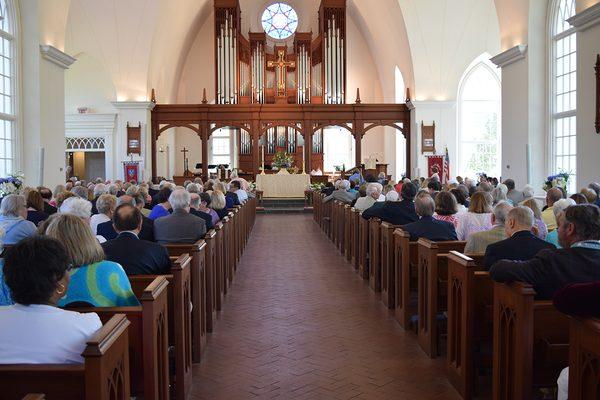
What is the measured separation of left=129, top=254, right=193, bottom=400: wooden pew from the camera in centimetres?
398

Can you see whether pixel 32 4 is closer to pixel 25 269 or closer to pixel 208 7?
pixel 25 269

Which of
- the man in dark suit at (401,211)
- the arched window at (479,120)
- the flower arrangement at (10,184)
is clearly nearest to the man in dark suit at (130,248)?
the man in dark suit at (401,211)

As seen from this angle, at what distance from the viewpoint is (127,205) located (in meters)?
4.27

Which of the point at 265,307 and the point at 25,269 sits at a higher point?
the point at 25,269

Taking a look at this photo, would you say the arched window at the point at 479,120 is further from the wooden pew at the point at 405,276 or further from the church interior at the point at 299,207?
the wooden pew at the point at 405,276

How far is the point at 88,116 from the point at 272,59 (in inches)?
310

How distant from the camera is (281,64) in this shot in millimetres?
24984

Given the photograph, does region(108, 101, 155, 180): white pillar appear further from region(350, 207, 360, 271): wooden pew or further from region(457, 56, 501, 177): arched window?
region(350, 207, 360, 271): wooden pew

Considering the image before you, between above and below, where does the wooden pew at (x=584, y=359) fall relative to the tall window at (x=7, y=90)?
below

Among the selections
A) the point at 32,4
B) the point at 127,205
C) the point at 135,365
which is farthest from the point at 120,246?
the point at 32,4

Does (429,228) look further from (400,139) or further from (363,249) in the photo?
(400,139)

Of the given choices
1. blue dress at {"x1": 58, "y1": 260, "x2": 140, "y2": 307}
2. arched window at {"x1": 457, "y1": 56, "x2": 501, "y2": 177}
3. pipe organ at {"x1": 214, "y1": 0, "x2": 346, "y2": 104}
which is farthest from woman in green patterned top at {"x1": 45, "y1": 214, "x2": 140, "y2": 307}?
pipe organ at {"x1": 214, "y1": 0, "x2": 346, "y2": 104}

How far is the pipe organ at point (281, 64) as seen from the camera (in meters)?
24.0

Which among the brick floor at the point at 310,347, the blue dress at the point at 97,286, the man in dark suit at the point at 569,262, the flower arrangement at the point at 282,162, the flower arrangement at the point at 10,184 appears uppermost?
the flower arrangement at the point at 282,162
